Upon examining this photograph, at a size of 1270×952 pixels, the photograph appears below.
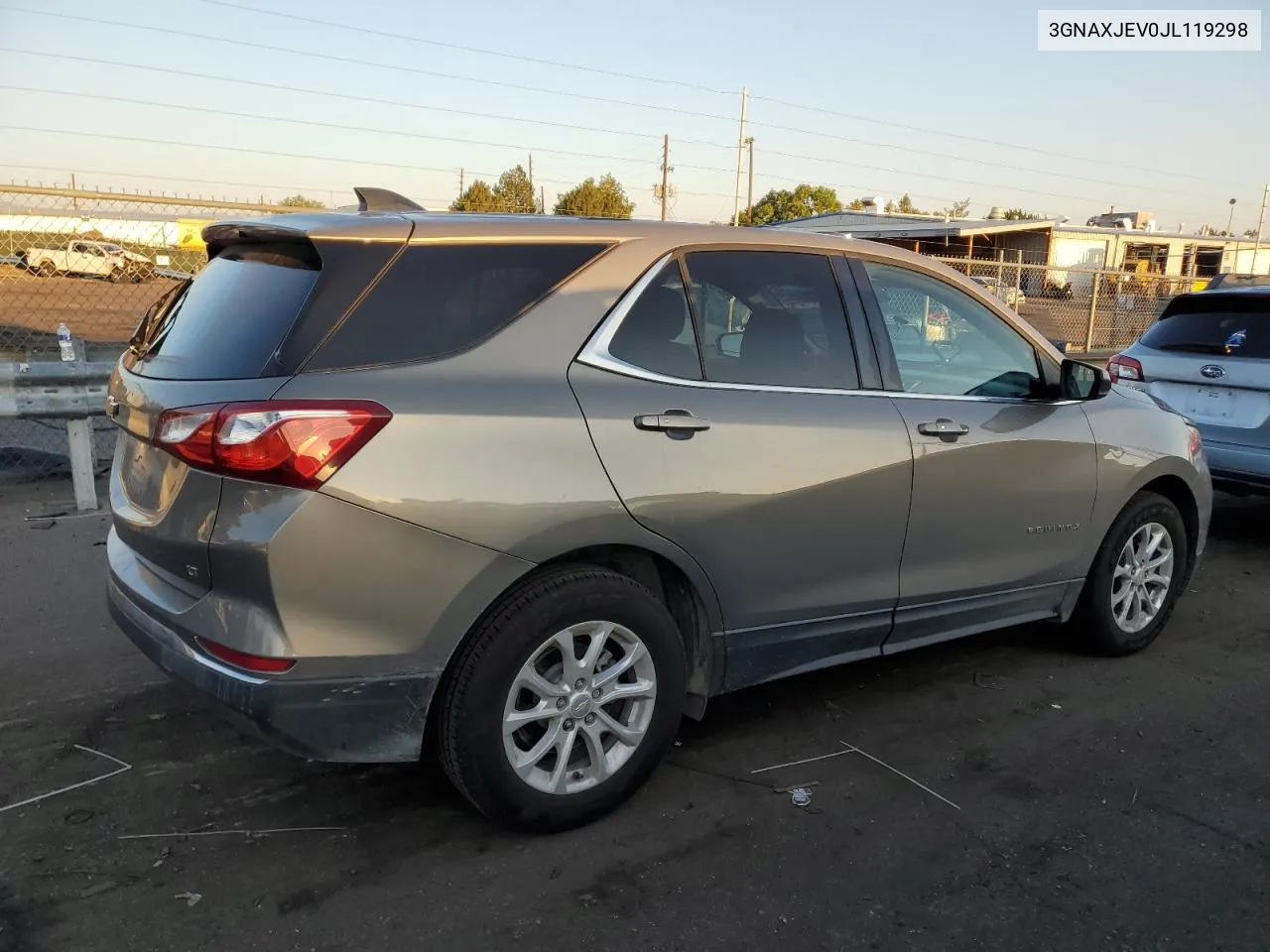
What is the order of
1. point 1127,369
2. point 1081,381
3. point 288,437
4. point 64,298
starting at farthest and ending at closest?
point 64,298 → point 1127,369 → point 1081,381 → point 288,437

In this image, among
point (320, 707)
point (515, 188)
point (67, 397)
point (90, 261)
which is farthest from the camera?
point (515, 188)

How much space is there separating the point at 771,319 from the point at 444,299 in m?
1.22

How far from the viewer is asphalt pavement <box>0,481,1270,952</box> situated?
102 inches

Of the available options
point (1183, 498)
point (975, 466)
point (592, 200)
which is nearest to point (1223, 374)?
point (1183, 498)

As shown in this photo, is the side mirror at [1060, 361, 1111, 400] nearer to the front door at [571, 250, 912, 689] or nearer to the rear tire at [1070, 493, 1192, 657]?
the rear tire at [1070, 493, 1192, 657]

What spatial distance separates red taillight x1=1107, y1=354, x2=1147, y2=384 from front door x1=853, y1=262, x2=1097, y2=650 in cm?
324

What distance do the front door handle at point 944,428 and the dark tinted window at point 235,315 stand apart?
2193 mm

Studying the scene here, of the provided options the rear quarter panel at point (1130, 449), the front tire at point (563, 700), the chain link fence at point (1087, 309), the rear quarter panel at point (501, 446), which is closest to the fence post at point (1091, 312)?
the chain link fence at point (1087, 309)

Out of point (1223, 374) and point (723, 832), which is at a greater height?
point (1223, 374)

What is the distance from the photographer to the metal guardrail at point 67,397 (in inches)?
Result: 237

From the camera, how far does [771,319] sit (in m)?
3.46

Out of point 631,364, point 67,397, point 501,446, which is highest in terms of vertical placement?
point 631,364

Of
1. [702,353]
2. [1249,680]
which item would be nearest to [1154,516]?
[1249,680]

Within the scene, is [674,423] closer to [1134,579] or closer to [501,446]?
[501,446]
